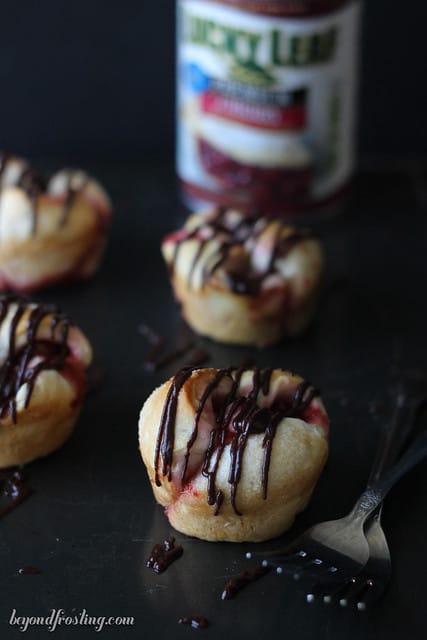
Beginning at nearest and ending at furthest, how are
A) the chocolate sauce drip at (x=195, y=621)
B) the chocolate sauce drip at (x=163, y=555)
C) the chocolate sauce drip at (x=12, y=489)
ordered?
the chocolate sauce drip at (x=195, y=621), the chocolate sauce drip at (x=163, y=555), the chocolate sauce drip at (x=12, y=489)

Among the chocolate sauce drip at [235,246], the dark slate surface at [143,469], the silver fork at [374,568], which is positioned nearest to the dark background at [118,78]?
the dark slate surface at [143,469]

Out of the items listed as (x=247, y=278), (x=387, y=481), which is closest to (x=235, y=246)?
(x=247, y=278)

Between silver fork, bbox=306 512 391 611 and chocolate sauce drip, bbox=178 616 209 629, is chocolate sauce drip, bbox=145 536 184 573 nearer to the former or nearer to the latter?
chocolate sauce drip, bbox=178 616 209 629

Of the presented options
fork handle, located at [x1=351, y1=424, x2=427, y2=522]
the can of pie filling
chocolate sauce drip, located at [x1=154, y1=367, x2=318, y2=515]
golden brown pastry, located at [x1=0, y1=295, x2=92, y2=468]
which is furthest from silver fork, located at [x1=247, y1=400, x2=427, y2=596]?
the can of pie filling

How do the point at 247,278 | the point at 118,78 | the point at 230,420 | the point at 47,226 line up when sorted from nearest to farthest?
the point at 230,420
the point at 247,278
the point at 47,226
the point at 118,78

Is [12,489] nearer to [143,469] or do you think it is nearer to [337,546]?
[143,469]

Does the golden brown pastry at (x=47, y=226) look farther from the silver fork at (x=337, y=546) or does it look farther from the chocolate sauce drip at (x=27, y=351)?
the silver fork at (x=337, y=546)

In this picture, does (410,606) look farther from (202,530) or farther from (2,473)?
(2,473)
